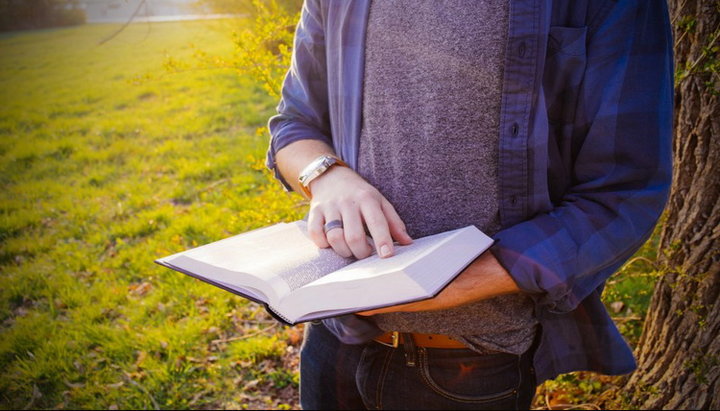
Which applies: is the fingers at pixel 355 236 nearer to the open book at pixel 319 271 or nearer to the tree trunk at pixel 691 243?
the open book at pixel 319 271

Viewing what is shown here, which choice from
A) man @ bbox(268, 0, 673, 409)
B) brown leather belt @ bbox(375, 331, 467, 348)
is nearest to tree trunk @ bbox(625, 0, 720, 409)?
man @ bbox(268, 0, 673, 409)

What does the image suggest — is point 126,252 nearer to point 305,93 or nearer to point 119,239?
point 119,239

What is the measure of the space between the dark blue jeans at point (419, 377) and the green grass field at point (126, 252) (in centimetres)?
113

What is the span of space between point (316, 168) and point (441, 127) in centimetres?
32

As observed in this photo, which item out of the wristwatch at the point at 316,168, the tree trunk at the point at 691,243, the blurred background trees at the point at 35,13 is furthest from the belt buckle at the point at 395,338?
the blurred background trees at the point at 35,13

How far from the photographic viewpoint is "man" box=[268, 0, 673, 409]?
0.81m

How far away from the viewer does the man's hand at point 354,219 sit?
82 cm

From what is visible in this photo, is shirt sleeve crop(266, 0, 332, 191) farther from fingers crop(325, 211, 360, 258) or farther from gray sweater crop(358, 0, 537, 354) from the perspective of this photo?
fingers crop(325, 211, 360, 258)

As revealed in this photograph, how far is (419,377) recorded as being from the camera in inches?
42.4

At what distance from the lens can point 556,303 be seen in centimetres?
93

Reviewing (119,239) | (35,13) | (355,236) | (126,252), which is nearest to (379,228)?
(355,236)

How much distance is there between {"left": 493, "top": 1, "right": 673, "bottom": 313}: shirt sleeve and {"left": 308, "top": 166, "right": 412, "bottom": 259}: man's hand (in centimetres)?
24

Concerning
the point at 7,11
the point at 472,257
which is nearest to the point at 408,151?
the point at 472,257

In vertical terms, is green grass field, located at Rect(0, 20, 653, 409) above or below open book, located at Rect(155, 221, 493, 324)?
below
